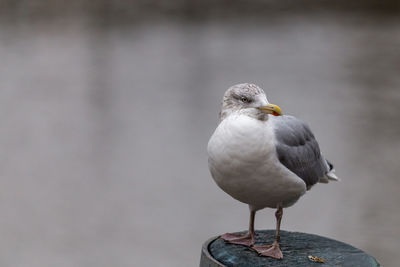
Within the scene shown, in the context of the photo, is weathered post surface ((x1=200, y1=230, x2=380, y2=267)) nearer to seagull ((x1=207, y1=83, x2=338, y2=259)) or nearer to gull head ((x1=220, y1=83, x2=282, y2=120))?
seagull ((x1=207, y1=83, x2=338, y2=259))

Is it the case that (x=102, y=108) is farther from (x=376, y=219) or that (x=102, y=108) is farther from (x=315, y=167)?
(x=315, y=167)

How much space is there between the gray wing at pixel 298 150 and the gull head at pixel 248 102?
8 centimetres

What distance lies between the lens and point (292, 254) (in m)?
1.84

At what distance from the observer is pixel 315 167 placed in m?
1.94

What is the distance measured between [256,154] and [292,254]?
1.04 feet

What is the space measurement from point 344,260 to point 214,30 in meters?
8.80

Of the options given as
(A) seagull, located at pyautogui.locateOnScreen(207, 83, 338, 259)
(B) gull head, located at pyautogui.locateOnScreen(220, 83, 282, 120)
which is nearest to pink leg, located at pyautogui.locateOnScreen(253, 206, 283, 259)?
(A) seagull, located at pyautogui.locateOnScreen(207, 83, 338, 259)

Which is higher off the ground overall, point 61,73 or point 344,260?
point 344,260

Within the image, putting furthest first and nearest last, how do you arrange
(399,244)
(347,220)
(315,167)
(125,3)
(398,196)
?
(125,3)
(398,196)
(347,220)
(399,244)
(315,167)

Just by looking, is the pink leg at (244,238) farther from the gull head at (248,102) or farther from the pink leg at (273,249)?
the gull head at (248,102)

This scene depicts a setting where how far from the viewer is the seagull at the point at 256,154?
5.57ft

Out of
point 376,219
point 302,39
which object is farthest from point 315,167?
point 302,39

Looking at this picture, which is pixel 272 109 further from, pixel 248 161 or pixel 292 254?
pixel 292 254

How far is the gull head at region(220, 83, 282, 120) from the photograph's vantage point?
172 cm
